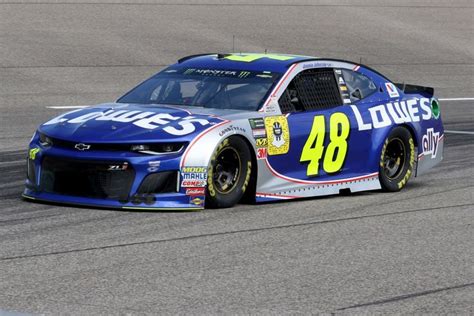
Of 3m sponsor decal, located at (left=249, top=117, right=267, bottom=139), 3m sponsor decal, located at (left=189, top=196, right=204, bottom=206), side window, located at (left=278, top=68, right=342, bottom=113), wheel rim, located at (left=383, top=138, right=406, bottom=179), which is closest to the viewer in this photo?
3m sponsor decal, located at (left=189, top=196, right=204, bottom=206)

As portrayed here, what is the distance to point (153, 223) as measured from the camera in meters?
8.97

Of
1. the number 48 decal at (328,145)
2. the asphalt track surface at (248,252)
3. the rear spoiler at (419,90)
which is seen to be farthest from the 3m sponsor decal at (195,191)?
the rear spoiler at (419,90)

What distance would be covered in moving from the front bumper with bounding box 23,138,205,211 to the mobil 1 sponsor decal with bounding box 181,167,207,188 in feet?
0.11

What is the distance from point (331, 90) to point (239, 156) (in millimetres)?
1597

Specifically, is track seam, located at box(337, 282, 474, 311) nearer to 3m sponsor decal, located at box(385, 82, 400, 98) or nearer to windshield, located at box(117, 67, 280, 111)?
windshield, located at box(117, 67, 280, 111)

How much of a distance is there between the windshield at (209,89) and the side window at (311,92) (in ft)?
0.64

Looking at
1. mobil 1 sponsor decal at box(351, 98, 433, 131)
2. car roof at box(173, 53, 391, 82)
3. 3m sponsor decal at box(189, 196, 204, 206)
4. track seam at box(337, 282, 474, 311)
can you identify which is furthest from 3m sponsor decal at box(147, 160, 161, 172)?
track seam at box(337, 282, 474, 311)

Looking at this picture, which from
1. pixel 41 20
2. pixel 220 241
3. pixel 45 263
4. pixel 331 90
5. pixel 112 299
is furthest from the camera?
pixel 41 20

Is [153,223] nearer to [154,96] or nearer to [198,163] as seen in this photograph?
[198,163]

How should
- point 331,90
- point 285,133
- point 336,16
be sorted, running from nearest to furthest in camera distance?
point 285,133 < point 331,90 < point 336,16

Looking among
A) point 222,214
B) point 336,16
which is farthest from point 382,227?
point 336,16

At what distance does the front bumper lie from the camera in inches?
366

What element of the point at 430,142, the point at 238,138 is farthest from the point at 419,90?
the point at 238,138

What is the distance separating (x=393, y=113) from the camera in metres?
11.5
